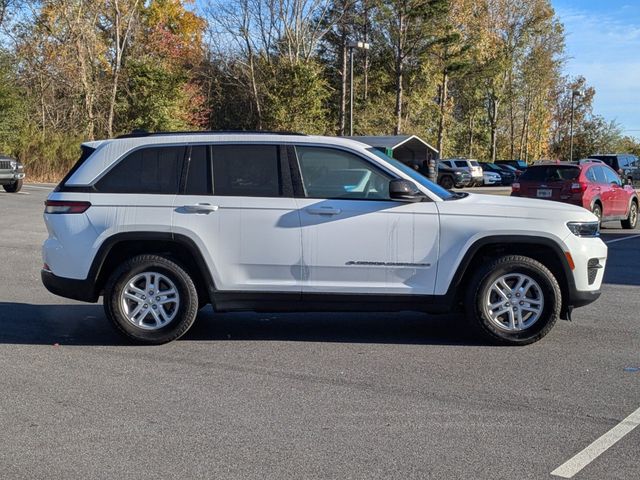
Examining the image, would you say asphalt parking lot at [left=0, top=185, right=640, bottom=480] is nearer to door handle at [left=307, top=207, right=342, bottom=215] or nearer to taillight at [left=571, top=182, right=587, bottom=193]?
door handle at [left=307, top=207, right=342, bottom=215]

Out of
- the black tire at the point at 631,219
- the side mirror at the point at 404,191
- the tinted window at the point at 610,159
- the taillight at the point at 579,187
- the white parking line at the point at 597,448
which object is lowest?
the white parking line at the point at 597,448

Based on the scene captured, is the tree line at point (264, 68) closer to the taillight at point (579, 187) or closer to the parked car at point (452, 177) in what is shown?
the parked car at point (452, 177)

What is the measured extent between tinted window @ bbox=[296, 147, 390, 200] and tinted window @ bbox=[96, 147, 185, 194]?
1.12m

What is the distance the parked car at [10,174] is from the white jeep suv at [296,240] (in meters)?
21.3

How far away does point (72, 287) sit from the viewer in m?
6.77

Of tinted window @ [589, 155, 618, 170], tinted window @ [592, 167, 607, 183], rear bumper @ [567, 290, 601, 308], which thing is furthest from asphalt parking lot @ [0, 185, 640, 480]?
tinted window @ [589, 155, 618, 170]

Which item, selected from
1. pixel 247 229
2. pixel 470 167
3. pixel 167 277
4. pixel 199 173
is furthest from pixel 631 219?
pixel 470 167

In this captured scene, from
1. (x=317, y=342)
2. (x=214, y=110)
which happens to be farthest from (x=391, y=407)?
(x=214, y=110)

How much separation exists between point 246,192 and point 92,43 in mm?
41938

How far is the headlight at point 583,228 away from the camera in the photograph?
22.2 feet

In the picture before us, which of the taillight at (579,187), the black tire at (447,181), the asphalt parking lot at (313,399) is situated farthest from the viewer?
the black tire at (447,181)

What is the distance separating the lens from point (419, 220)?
6625 millimetres

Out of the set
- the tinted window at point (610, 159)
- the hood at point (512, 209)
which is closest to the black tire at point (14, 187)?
the tinted window at point (610, 159)

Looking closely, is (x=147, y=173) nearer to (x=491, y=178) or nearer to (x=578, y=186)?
(x=578, y=186)
